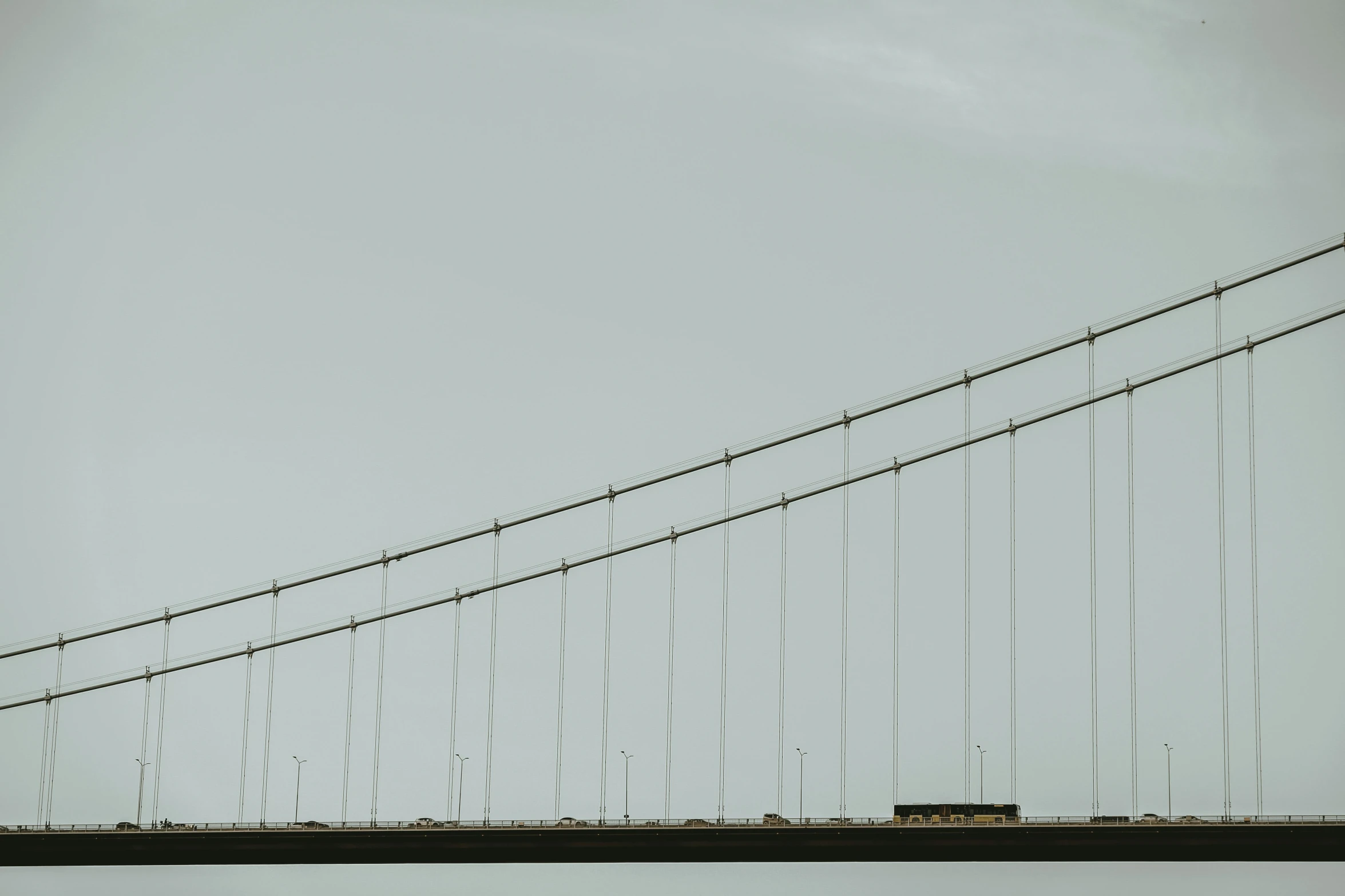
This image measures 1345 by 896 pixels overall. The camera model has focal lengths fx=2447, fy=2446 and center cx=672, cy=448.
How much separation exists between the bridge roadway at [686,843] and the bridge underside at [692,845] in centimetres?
2

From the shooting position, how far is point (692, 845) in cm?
6844

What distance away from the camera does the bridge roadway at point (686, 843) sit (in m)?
66.1

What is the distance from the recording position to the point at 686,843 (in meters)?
68.6

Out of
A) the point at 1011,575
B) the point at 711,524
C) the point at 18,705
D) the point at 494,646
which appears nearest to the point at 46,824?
the point at 18,705

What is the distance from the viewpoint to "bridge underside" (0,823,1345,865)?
2601 inches

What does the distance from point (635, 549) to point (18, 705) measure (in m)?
19.5

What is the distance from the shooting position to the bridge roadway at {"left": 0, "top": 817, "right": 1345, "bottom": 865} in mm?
66062

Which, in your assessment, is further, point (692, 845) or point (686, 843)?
point (686, 843)

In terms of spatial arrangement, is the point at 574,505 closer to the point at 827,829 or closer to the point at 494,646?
the point at 494,646

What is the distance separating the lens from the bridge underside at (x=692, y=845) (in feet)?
217

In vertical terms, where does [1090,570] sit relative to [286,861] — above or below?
above

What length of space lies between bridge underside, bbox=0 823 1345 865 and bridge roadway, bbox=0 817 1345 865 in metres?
0.02

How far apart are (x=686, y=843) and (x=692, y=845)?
20 cm

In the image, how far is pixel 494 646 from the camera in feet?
261
